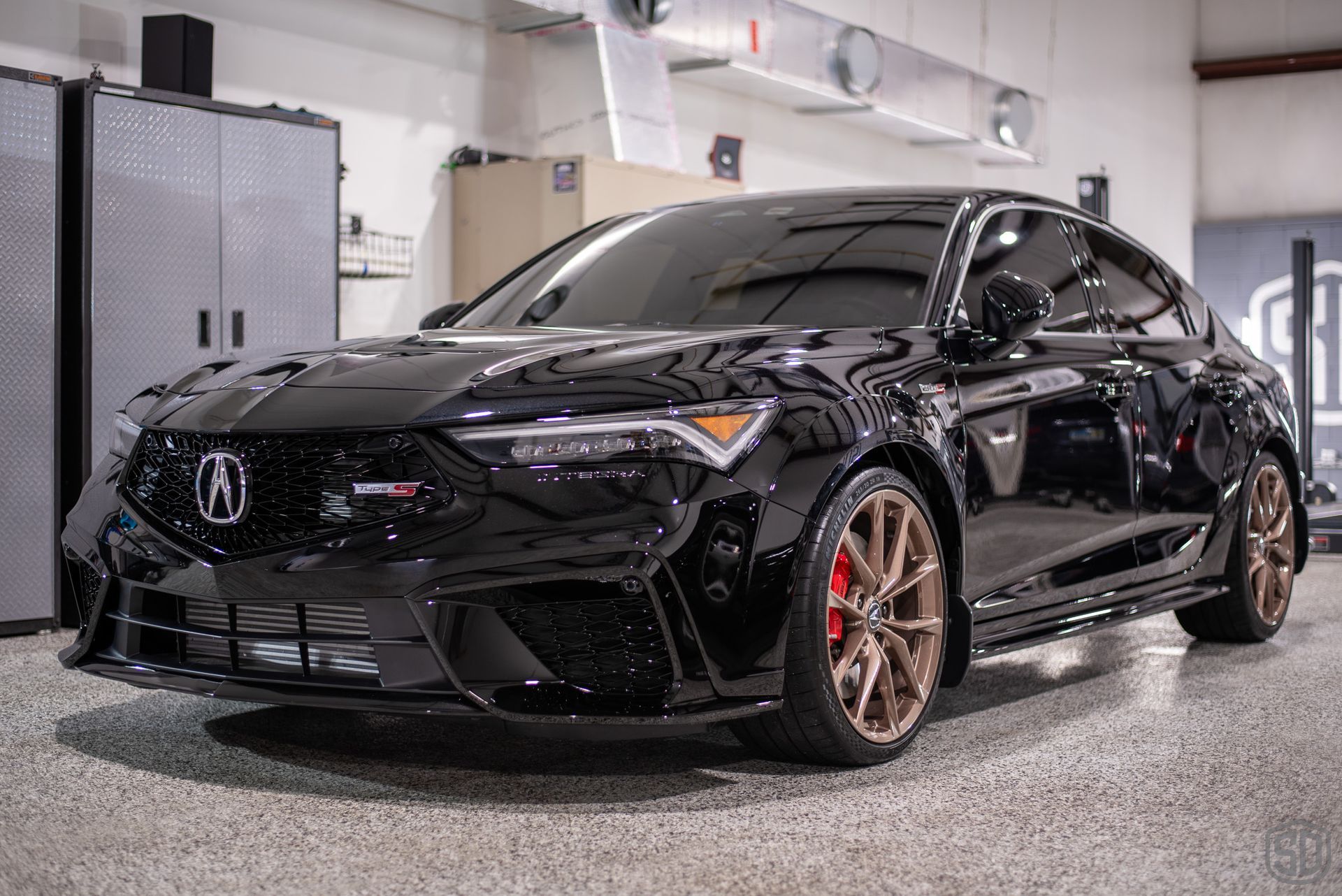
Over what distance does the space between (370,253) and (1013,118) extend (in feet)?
25.2

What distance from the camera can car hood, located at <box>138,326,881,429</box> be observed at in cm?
276

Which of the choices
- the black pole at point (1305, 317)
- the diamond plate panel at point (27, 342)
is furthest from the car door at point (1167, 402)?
the black pole at point (1305, 317)

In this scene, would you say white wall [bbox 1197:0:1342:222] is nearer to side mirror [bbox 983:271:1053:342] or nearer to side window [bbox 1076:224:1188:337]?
side window [bbox 1076:224:1188:337]

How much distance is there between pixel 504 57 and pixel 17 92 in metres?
3.63

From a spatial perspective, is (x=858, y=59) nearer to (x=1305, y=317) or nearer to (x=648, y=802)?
(x=1305, y=317)

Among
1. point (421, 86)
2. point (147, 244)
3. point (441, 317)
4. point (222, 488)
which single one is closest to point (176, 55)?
point (147, 244)

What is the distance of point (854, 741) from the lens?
3.07 m

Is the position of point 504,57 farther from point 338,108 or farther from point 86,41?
point 86,41

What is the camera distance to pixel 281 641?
9.29 feet

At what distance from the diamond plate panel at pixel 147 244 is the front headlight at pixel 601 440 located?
3.12 meters

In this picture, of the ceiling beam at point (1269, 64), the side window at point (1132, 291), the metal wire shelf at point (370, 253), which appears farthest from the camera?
the ceiling beam at point (1269, 64)

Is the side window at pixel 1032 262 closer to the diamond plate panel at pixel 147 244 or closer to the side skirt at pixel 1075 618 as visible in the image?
the side skirt at pixel 1075 618

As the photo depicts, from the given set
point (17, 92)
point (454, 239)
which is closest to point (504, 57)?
point (454, 239)

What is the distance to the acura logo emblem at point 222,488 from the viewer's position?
2844 millimetres
